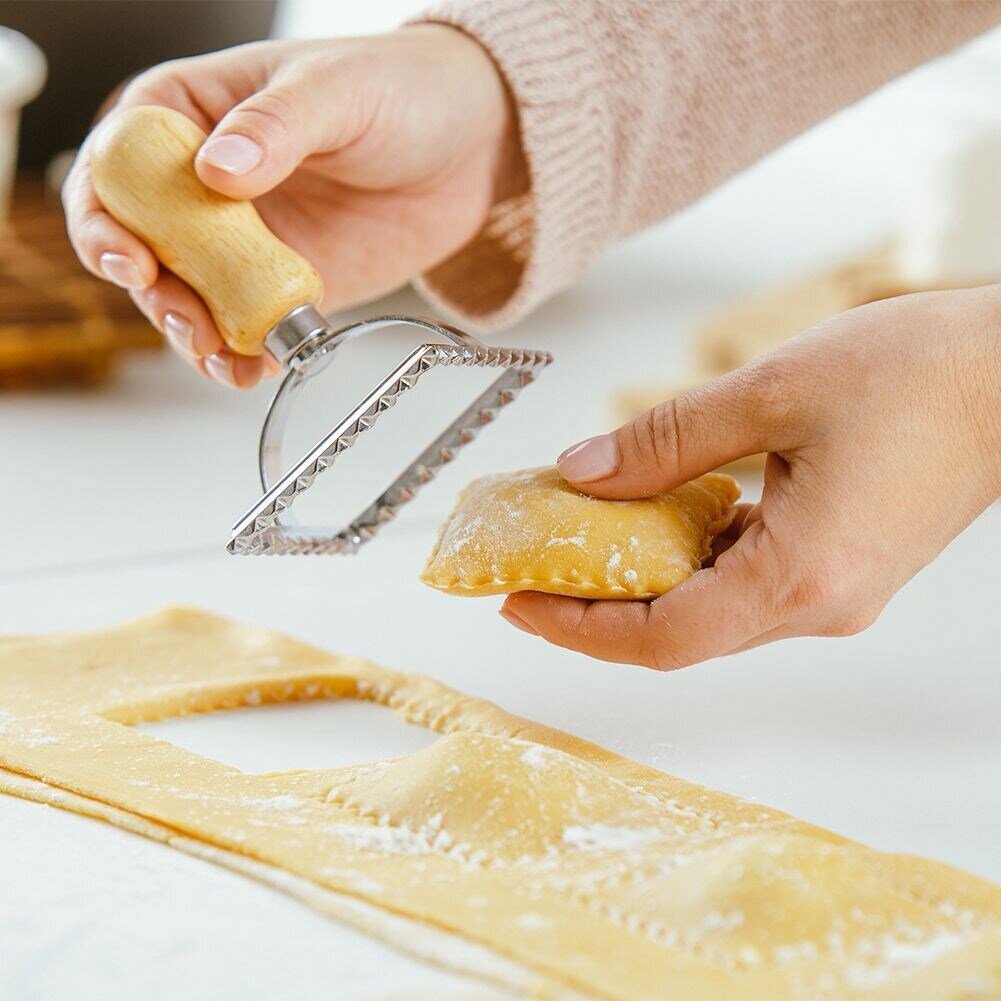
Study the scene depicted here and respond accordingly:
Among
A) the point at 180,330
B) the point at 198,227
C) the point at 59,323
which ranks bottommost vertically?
the point at 59,323

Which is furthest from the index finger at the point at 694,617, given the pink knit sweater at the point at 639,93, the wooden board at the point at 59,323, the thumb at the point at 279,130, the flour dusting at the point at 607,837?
the wooden board at the point at 59,323

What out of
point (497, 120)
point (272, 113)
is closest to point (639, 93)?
point (497, 120)

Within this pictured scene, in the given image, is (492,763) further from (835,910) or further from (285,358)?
(285,358)

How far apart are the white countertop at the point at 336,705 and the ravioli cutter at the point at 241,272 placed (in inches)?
7.7

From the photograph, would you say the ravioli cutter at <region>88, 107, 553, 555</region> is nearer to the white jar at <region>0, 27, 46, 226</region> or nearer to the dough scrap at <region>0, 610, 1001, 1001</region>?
the dough scrap at <region>0, 610, 1001, 1001</region>

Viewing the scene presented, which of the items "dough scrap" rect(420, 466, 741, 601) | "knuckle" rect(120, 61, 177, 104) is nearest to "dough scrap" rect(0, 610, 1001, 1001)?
"dough scrap" rect(420, 466, 741, 601)

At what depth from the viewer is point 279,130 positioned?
1.03 m

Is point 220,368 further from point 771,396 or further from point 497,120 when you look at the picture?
point 771,396

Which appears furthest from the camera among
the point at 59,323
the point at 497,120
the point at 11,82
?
the point at 59,323

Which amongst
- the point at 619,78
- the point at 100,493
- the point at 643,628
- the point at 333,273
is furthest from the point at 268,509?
the point at 100,493

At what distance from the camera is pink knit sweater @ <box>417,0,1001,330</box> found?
4.23 ft

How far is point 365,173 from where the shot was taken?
126cm

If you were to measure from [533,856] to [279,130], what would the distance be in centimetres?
54

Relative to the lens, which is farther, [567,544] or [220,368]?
[220,368]
